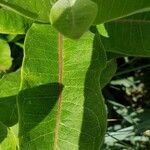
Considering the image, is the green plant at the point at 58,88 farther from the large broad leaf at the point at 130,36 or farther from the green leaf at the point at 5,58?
the green leaf at the point at 5,58

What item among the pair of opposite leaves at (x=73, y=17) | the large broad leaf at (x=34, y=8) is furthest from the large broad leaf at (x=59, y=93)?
the pair of opposite leaves at (x=73, y=17)

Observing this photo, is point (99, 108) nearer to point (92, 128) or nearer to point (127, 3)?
point (92, 128)

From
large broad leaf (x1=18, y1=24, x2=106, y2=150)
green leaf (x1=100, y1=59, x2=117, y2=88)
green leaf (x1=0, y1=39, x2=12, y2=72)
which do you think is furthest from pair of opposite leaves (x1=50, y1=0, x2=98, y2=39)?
green leaf (x1=0, y1=39, x2=12, y2=72)

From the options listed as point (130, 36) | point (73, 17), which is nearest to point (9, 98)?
point (130, 36)

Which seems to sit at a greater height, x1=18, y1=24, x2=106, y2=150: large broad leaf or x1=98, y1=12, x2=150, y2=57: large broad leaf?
x1=98, y1=12, x2=150, y2=57: large broad leaf

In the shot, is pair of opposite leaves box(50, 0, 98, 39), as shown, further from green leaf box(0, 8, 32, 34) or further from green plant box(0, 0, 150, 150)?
green leaf box(0, 8, 32, 34)

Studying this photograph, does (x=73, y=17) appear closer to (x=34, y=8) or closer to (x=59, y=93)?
(x=34, y=8)
